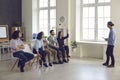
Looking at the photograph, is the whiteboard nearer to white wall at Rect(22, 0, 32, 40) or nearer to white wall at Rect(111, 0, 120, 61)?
white wall at Rect(22, 0, 32, 40)

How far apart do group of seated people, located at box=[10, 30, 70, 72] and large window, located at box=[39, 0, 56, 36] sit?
2.52 meters

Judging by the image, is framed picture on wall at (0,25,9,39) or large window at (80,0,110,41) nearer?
large window at (80,0,110,41)

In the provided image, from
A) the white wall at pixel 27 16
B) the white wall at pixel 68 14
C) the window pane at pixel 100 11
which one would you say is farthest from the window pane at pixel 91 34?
the white wall at pixel 27 16

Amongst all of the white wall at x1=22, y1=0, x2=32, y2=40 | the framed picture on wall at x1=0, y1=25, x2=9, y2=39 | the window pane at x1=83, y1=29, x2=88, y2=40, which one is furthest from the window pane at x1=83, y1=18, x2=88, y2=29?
the framed picture on wall at x1=0, y1=25, x2=9, y2=39

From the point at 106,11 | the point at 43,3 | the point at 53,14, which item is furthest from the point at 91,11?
the point at 43,3

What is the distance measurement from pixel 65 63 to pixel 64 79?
7.43 ft

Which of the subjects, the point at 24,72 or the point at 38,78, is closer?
the point at 38,78

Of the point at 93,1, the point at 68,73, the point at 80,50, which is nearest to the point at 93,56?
the point at 80,50

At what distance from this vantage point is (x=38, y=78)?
5656mm

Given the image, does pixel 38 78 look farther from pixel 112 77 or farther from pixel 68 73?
pixel 112 77

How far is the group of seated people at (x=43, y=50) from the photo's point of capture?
21.6 feet

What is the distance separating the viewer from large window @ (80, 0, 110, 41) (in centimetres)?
885

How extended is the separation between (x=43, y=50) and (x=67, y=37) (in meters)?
1.34

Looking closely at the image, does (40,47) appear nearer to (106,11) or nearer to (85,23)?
(85,23)
